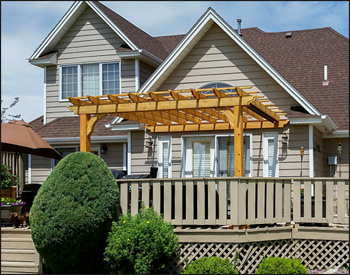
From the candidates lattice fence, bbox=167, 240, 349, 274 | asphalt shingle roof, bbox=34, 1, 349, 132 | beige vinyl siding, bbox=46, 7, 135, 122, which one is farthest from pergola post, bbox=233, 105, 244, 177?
beige vinyl siding, bbox=46, 7, 135, 122

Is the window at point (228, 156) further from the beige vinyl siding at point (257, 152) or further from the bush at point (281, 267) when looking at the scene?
the bush at point (281, 267)

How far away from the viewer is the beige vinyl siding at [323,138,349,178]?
14469 millimetres

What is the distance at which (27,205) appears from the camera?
12617mm

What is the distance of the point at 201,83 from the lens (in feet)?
46.8

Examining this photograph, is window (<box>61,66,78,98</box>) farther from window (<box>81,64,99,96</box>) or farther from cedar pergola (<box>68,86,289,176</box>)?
cedar pergola (<box>68,86,289,176</box>)

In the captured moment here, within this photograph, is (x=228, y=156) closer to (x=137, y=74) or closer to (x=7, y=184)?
(x=137, y=74)

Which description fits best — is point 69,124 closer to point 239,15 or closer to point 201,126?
point 201,126

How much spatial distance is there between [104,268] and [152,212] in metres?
1.30

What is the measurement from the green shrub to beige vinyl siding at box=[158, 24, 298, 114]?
19.4ft

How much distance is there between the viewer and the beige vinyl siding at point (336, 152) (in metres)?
14.5

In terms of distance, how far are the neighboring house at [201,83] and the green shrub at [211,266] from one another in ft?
16.9

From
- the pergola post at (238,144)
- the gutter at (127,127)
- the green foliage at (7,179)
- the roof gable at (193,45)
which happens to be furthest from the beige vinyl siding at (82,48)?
the pergola post at (238,144)

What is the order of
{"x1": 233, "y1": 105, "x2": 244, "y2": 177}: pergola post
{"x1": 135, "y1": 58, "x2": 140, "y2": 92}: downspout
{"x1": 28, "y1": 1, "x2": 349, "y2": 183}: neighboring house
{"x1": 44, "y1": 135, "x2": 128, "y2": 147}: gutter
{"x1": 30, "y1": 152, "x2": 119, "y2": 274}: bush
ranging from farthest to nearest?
{"x1": 135, "y1": 58, "x2": 140, "y2": 92}: downspout → {"x1": 44, "y1": 135, "x2": 128, "y2": 147}: gutter → {"x1": 28, "y1": 1, "x2": 349, "y2": 183}: neighboring house → {"x1": 233, "y1": 105, "x2": 244, "y2": 177}: pergola post → {"x1": 30, "y1": 152, "x2": 119, "y2": 274}: bush

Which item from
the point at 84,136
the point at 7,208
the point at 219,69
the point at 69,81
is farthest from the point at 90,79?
the point at 7,208
